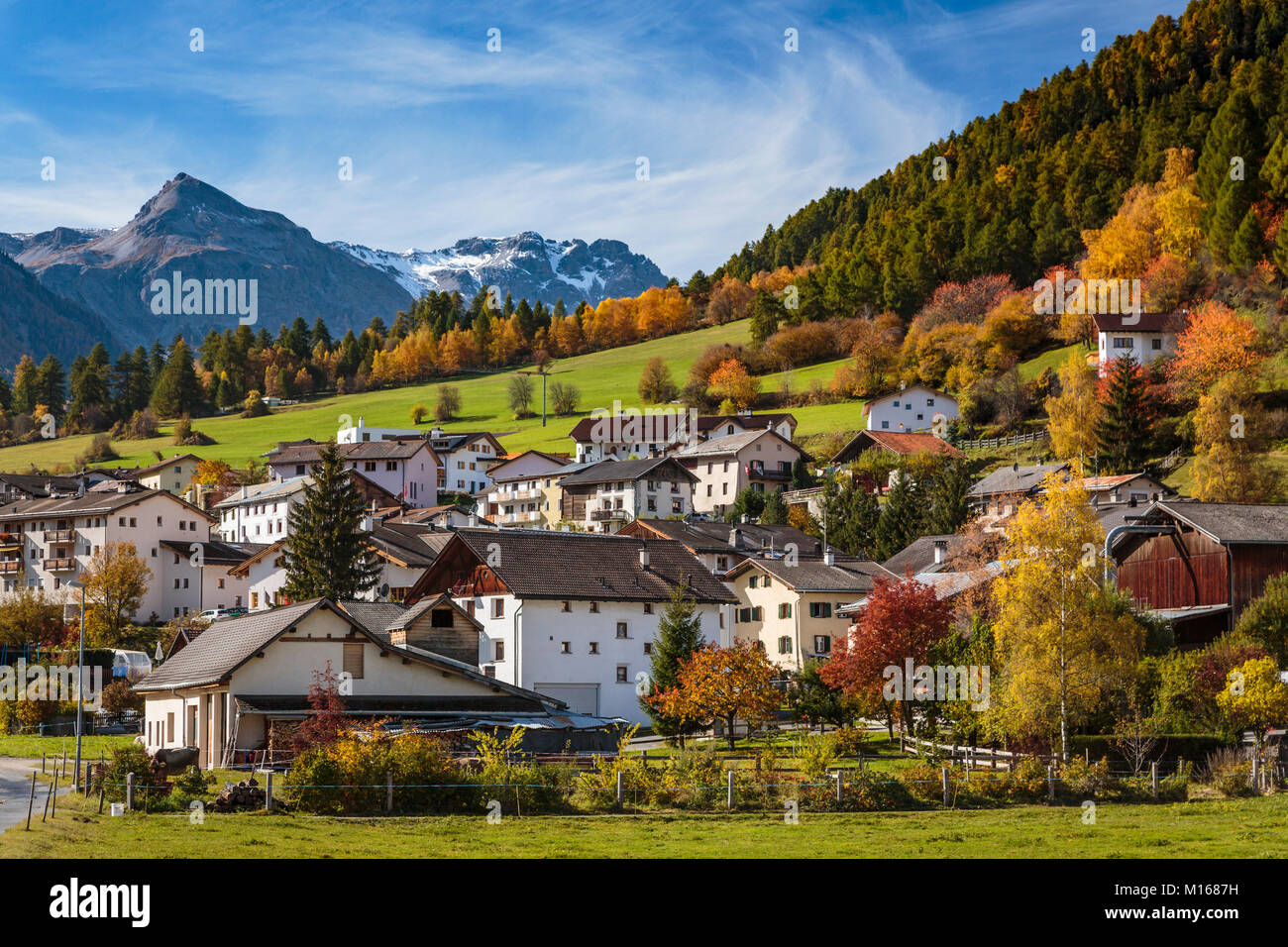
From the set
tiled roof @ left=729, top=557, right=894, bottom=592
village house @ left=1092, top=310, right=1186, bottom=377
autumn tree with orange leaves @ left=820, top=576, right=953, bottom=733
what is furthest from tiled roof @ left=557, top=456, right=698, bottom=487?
autumn tree with orange leaves @ left=820, top=576, right=953, bottom=733

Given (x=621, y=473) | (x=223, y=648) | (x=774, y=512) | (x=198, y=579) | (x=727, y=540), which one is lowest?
(x=223, y=648)

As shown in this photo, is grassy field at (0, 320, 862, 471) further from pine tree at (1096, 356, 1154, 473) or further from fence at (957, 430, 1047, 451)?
pine tree at (1096, 356, 1154, 473)

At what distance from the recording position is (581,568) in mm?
64062

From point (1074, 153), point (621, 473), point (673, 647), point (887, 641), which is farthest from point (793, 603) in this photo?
point (1074, 153)

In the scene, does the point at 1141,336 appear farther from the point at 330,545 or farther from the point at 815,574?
the point at 330,545

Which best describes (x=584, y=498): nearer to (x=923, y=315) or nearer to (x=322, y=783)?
(x=923, y=315)

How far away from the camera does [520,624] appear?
6044 cm

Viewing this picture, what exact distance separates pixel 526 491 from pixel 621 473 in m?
12.5

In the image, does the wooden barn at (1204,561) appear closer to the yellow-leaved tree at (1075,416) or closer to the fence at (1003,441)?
the yellow-leaved tree at (1075,416)

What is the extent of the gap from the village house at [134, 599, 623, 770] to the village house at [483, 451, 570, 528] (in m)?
69.6

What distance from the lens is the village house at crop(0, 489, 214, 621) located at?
103 meters

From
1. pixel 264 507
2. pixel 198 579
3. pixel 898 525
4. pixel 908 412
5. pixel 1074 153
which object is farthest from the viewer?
pixel 1074 153
